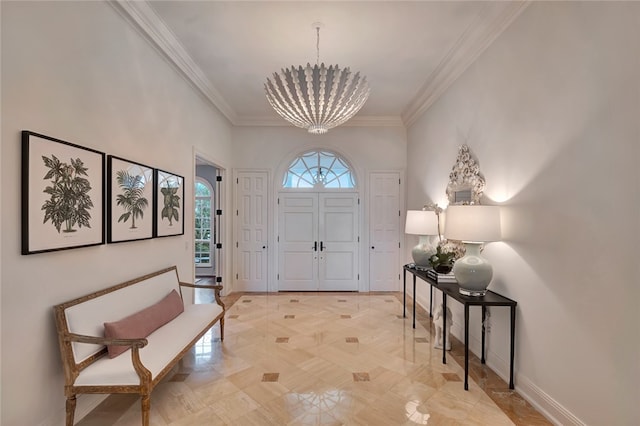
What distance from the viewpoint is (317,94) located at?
250 cm

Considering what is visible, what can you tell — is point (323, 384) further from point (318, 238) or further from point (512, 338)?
point (318, 238)

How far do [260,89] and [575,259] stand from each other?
413 centimetres

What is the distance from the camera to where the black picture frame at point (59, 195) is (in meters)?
1.68

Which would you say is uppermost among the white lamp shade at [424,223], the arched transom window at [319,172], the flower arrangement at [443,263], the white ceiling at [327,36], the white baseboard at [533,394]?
the white ceiling at [327,36]

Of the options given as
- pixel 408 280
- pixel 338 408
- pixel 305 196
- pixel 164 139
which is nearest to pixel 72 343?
pixel 338 408

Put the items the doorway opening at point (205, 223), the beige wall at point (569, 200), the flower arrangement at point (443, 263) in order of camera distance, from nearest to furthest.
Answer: the beige wall at point (569, 200)
the flower arrangement at point (443, 263)
the doorway opening at point (205, 223)

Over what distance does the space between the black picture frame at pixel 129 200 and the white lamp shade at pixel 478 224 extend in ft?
9.63

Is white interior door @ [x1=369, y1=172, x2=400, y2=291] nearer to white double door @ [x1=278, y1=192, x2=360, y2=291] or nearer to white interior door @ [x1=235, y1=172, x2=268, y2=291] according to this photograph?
white double door @ [x1=278, y1=192, x2=360, y2=291]

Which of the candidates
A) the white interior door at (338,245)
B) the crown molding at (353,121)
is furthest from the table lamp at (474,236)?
the crown molding at (353,121)

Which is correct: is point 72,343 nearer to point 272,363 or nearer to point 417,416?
point 272,363

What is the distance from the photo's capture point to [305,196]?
5637 mm

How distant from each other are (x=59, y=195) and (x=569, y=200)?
11.1 feet

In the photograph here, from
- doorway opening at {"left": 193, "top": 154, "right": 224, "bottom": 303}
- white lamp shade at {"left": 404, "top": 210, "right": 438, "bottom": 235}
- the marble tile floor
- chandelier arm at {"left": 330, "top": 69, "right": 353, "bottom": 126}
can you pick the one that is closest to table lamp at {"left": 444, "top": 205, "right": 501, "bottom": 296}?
the marble tile floor

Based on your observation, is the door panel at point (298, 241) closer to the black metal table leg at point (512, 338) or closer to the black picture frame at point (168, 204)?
the black picture frame at point (168, 204)
